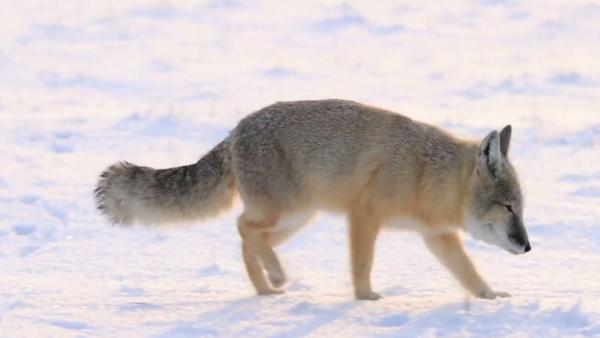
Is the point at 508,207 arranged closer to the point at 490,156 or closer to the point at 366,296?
the point at 490,156

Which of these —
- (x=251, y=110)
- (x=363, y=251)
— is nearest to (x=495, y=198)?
(x=363, y=251)

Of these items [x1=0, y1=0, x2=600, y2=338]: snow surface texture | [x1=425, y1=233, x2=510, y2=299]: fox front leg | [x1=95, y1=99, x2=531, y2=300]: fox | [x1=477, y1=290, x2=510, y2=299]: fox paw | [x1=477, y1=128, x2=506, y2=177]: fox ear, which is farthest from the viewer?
[x1=425, y1=233, x2=510, y2=299]: fox front leg

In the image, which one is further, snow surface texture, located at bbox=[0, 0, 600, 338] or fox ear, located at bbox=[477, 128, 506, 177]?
fox ear, located at bbox=[477, 128, 506, 177]

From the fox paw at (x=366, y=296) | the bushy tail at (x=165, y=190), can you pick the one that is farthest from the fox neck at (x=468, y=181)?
the bushy tail at (x=165, y=190)

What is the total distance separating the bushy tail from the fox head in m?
1.72

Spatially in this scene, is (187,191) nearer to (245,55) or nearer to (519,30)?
(245,55)

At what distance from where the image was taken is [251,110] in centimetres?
1459

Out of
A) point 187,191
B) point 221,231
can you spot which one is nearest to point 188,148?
point 221,231

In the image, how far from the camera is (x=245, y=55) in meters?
18.5

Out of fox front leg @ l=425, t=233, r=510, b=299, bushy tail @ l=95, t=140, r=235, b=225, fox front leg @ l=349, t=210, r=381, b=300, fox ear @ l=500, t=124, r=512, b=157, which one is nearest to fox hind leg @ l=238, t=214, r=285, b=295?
bushy tail @ l=95, t=140, r=235, b=225

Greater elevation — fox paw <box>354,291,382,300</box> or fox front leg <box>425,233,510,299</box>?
fox front leg <box>425,233,510,299</box>

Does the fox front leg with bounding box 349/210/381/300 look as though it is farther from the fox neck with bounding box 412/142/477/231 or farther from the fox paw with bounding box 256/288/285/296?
the fox paw with bounding box 256/288/285/296

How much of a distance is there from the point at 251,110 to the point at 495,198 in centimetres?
723

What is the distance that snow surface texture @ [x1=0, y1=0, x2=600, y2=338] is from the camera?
7.08 meters
